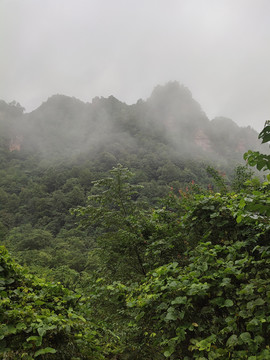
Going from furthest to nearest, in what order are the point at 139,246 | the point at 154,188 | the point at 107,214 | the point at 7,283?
the point at 154,188 → the point at 107,214 → the point at 139,246 → the point at 7,283

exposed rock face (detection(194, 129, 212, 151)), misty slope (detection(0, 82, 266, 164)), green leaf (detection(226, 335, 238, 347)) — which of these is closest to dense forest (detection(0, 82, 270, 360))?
green leaf (detection(226, 335, 238, 347))

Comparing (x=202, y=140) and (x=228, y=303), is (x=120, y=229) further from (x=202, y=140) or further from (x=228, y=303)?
(x=202, y=140)

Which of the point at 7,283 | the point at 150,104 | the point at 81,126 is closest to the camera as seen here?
the point at 7,283

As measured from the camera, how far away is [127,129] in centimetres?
9081

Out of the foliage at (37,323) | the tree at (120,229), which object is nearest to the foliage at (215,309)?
the foliage at (37,323)

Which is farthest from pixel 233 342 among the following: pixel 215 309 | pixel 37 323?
pixel 37 323

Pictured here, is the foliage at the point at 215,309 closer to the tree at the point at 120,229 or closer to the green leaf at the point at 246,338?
the green leaf at the point at 246,338

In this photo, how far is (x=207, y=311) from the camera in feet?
6.59

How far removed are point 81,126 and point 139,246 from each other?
10010cm

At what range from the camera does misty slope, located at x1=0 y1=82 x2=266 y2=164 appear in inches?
3174

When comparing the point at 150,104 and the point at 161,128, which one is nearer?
the point at 161,128

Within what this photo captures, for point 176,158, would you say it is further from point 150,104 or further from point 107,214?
point 107,214

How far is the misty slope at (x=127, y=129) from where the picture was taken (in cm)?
8062

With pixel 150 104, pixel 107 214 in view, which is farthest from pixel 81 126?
pixel 107 214
